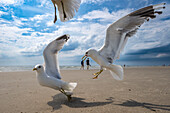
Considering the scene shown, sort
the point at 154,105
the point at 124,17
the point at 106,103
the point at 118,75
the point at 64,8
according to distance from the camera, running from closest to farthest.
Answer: the point at 64,8
the point at 154,105
the point at 106,103
the point at 124,17
the point at 118,75

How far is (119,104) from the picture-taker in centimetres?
298

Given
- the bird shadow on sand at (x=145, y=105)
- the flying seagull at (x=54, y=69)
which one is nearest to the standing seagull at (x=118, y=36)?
the bird shadow on sand at (x=145, y=105)

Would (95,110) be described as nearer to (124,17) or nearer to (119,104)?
(119,104)

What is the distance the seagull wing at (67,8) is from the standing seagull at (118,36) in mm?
975

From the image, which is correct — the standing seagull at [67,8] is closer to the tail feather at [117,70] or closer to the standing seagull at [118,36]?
the standing seagull at [118,36]

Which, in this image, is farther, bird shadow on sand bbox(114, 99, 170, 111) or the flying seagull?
the flying seagull

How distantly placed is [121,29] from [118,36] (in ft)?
0.68

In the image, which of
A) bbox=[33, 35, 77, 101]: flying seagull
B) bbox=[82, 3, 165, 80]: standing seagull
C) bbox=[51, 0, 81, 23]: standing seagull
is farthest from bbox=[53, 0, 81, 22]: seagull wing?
bbox=[33, 35, 77, 101]: flying seagull

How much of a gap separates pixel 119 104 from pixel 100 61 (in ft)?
3.49

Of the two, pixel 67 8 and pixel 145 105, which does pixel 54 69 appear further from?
pixel 145 105

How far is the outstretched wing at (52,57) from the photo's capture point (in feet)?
12.6

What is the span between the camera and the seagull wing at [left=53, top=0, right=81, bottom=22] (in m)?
2.57

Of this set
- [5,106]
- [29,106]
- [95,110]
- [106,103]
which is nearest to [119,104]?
[106,103]

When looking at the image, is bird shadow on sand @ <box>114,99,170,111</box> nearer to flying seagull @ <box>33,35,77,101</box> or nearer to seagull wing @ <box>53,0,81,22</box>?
flying seagull @ <box>33,35,77,101</box>
